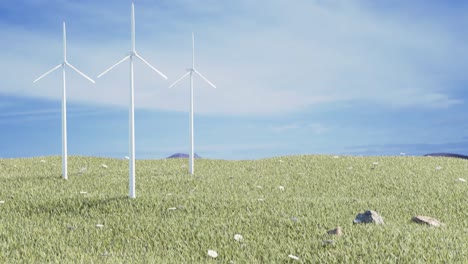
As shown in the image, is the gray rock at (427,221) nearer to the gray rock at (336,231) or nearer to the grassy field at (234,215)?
the grassy field at (234,215)

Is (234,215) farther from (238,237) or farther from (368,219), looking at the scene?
(368,219)

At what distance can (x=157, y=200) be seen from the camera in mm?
9102

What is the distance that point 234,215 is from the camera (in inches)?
318

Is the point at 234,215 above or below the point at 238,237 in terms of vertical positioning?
above

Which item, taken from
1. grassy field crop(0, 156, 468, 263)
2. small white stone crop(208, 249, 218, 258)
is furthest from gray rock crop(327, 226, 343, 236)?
small white stone crop(208, 249, 218, 258)

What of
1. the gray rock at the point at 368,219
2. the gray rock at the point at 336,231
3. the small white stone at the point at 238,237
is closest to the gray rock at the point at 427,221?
the gray rock at the point at 368,219

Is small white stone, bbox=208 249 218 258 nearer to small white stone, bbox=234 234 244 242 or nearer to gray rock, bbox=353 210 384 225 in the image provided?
small white stone, bbox=234 234 244 242

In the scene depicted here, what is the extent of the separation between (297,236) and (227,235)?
95cm

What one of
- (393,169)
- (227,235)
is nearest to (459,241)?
(227,235)

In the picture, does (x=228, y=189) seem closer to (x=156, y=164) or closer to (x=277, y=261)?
(x=277, y=261)

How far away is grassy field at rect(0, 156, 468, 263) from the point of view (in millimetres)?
6223

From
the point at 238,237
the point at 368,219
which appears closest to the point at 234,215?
the point at 238,237

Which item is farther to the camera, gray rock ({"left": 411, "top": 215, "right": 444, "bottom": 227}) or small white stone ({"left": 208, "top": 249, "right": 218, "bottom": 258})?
gray rock ({"left": 411, "top": 215, "right": 444, "bottom": 227})

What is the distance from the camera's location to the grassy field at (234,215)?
20.4 feet
